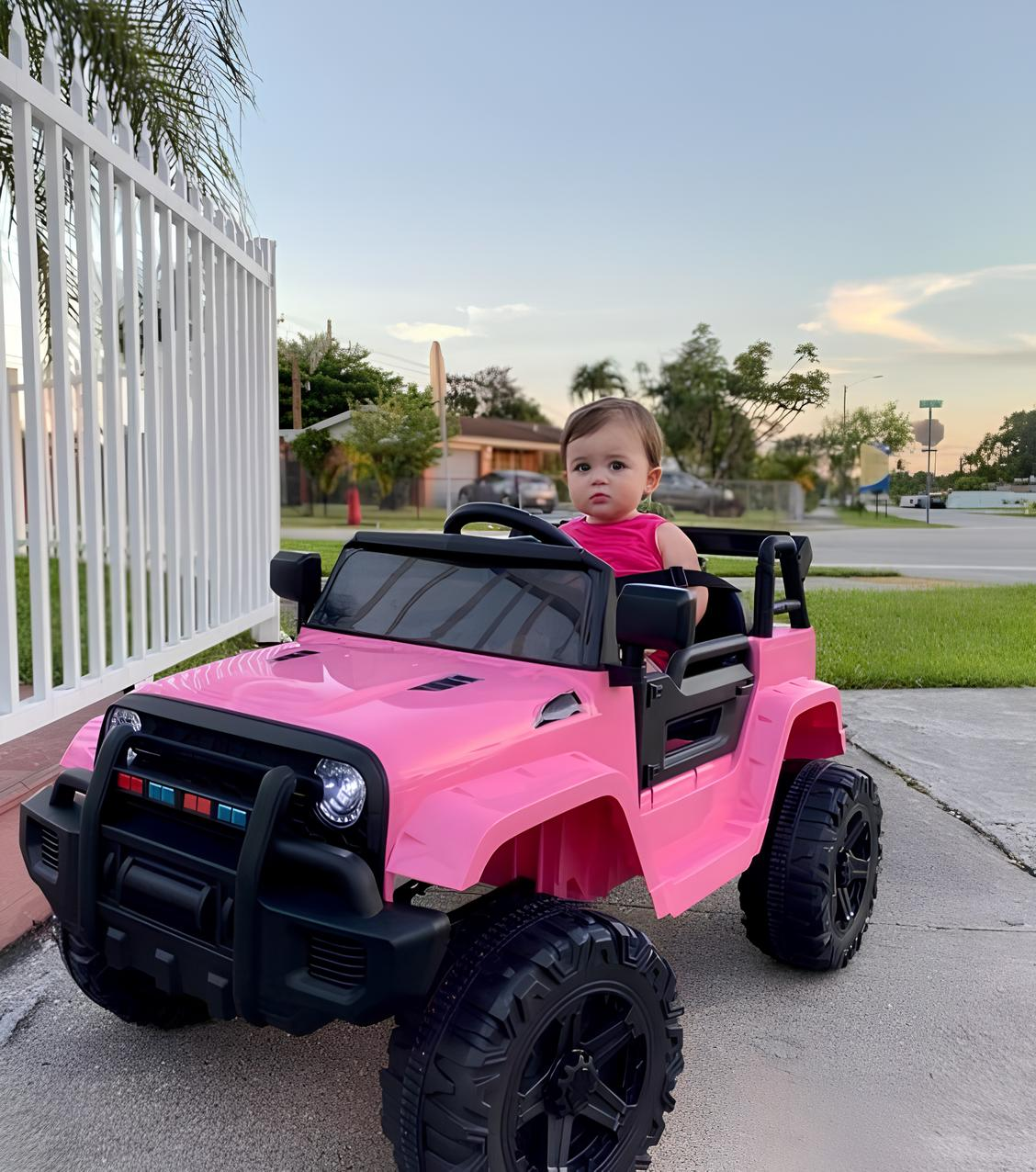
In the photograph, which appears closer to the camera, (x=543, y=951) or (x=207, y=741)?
(x=543, y=951)

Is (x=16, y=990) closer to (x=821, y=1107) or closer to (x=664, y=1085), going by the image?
(x=664, y=1085)

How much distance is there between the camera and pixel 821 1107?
7.97 ft

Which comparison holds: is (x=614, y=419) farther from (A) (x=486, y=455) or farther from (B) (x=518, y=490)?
(A) (x=486, y=455)

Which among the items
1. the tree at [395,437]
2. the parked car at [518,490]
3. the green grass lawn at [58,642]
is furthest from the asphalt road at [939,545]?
the parked car at [518,490]

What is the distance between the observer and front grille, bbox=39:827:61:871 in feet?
7.30

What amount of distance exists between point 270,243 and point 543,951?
240 inches

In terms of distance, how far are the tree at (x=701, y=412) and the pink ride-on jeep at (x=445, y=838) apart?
36.0 m

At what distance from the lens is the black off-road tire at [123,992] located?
2.47 meters

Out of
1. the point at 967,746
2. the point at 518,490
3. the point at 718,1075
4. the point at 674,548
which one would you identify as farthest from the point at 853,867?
the point at 518,490

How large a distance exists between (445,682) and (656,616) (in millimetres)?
517

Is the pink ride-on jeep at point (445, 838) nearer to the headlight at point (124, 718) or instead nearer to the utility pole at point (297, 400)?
the headlight at point (124, 718)

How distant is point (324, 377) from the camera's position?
1673 cm

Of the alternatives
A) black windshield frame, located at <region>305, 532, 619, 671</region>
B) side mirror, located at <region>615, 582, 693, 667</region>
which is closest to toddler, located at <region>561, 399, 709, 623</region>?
black windshield frame, located at <region>305, 532, 619, 671</region>

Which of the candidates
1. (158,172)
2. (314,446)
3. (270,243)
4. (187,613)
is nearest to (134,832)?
(187,613)
